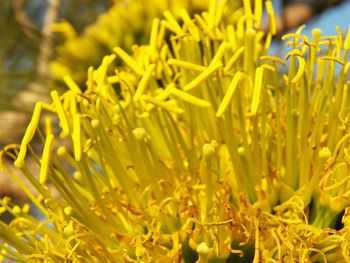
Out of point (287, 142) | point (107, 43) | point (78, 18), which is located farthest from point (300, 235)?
point (78, 18)

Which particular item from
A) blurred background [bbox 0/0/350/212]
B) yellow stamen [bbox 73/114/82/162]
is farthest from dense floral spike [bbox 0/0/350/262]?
blurred background [bbox 0/0/350/212]

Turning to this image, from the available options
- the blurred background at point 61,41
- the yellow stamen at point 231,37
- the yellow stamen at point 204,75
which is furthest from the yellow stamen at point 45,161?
the blurred background at point 61,41

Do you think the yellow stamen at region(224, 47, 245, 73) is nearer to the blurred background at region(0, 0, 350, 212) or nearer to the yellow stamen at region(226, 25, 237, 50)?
the yellow stamen at region(226, 25, 237, 50)

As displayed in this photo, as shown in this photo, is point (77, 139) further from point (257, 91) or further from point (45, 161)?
point (257, 91)

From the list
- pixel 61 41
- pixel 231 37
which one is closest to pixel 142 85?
pixel 231 37

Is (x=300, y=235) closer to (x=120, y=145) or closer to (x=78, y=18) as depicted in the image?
(x=120, y=145)
